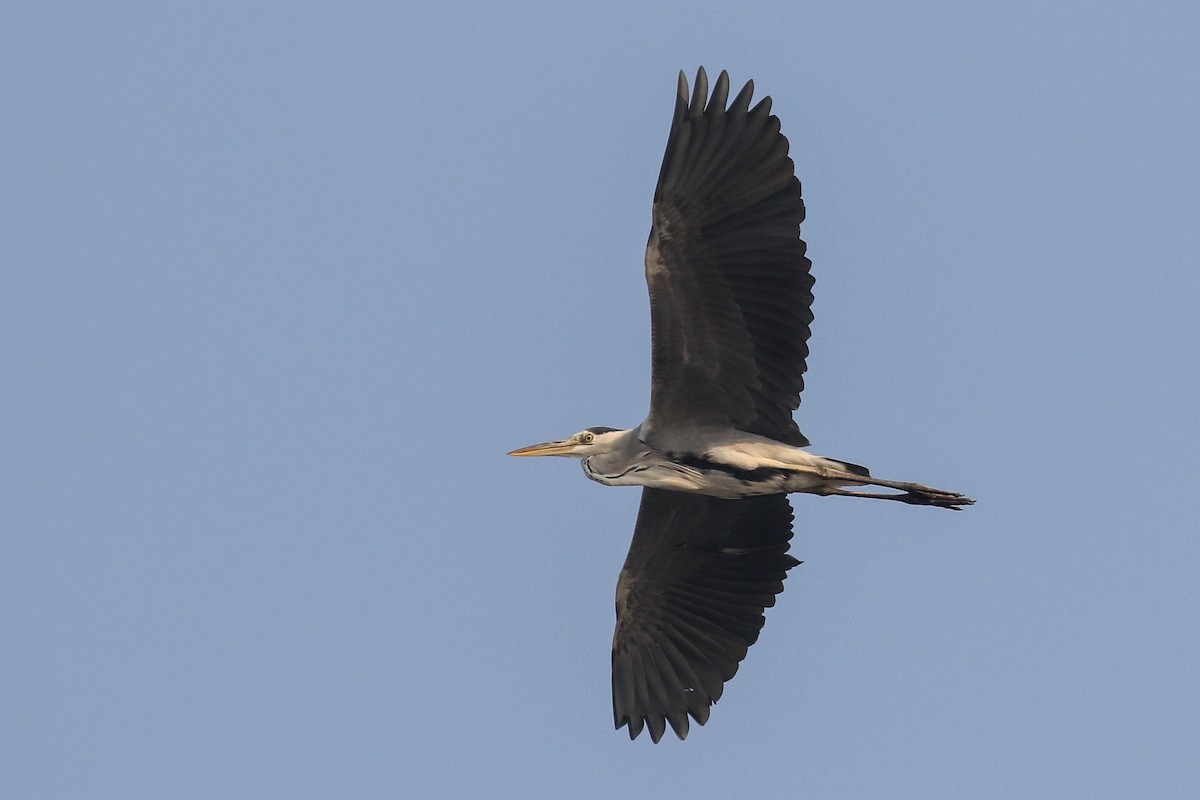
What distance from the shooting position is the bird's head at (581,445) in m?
12.8

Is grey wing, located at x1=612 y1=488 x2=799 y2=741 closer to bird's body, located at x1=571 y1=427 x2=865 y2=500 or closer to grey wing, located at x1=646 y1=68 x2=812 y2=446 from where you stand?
bird's body, located at x1=571 y1=427 x2=865 y2=500

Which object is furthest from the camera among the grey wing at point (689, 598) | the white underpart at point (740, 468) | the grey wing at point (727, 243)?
the grey wing at point (689, 598)

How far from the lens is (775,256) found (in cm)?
1163

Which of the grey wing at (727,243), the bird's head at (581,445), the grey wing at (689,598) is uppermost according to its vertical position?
the grey wing at (727,243)

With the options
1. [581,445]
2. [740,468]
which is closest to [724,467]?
[740,468]

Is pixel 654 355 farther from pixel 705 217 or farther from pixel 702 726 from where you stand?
pixel 702 726

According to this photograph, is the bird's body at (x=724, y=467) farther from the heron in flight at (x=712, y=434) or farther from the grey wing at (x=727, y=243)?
the grey wing at (x=727, y=243)

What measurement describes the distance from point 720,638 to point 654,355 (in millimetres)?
2291

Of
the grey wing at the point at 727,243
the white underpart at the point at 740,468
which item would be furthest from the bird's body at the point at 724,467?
the grey wing at the point at 727,243

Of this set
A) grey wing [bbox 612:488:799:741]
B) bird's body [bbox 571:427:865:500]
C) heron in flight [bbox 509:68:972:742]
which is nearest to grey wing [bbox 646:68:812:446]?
heron in flight [bbox 509:68:972:742]

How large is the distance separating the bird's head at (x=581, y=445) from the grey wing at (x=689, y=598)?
2.30 ft

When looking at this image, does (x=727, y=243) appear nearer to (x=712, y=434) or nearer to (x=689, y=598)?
(x=712, y=434)

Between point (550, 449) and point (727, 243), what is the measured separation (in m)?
2.32

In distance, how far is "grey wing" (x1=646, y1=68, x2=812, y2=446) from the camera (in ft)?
37.9
